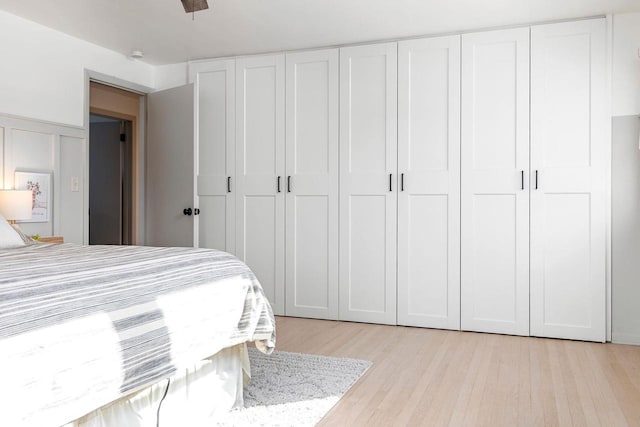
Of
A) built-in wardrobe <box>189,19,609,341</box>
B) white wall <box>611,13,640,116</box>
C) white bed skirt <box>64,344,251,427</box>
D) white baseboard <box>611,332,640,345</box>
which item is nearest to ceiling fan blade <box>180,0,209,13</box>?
white bed skirt <box>64,344,251,427</box>

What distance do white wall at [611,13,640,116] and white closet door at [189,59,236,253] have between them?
3111 millimetres

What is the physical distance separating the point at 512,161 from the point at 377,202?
1097 millimetres

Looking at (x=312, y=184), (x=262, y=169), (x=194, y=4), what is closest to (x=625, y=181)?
(x=312, y=184)

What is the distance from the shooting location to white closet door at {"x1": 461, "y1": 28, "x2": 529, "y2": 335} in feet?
12.7

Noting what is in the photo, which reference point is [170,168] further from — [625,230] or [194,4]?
[625,230]

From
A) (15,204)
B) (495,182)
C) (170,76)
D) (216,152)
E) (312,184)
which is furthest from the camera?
(170,76)

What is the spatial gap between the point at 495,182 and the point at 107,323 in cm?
314

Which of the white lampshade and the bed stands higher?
the white lampshade

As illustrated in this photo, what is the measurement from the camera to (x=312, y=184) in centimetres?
447

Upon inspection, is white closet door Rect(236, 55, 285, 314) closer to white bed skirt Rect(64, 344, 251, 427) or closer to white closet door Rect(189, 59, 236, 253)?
white closet door Rect(189, 59, 236, 253)

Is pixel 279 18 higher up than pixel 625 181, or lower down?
higher up

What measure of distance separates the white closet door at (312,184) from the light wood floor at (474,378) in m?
0.49

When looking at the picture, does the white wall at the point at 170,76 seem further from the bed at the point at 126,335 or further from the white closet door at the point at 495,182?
the bed at the point at 126,335

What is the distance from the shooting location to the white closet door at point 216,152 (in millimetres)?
4758
